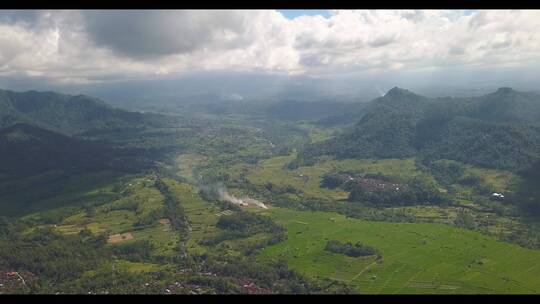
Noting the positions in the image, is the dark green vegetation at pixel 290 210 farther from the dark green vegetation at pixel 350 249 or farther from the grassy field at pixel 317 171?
the grassy field at pixel 317 171

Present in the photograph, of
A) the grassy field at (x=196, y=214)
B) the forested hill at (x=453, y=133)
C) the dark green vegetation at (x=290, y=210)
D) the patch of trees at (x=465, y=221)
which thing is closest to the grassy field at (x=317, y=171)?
the dark green vegetation at (x=290, y=210)

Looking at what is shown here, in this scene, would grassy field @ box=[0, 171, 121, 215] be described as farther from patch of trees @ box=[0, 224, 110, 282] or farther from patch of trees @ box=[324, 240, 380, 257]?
patch of trees @ box=[324, 240, 380, 257]

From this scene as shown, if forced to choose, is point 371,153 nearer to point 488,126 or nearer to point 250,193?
point 488,126

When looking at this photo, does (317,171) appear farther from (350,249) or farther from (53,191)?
(53,191)

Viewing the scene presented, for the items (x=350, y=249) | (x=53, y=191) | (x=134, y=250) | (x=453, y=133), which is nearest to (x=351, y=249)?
(x=350, y=249)
